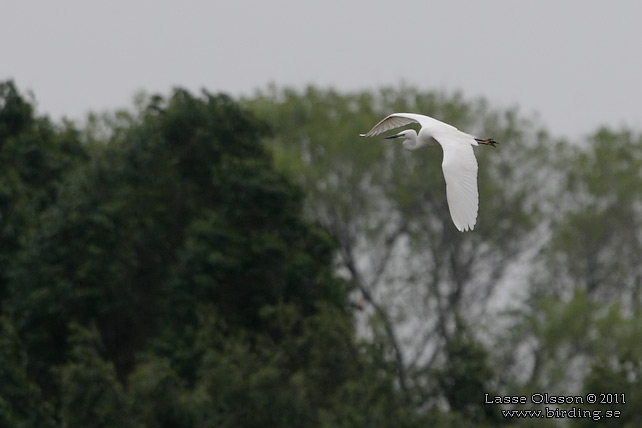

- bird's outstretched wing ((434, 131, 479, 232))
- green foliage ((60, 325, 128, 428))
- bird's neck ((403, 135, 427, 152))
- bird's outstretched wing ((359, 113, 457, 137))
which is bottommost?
green foliage ((60, 325, 128, 428))

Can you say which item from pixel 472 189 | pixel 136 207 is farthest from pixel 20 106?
pixel 472 189

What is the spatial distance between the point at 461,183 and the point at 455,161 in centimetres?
49

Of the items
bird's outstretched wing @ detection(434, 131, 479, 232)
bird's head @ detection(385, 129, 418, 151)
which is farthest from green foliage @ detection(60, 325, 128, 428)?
bird's outstretched wing @ detection(434, 131, 479, 232)

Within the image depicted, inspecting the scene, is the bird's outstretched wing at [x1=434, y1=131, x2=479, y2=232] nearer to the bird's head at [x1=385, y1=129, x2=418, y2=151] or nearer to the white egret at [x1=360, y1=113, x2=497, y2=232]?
the white egret at [x1=360, y1=113, x2=497, y2=232]

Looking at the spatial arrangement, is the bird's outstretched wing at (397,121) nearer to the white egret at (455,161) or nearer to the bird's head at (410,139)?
the white egret at (455,161)

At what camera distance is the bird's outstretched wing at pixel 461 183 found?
14664mm

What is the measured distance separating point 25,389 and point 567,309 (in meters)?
14.3

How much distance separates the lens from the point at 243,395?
26000 mm

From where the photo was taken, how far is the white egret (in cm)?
1477

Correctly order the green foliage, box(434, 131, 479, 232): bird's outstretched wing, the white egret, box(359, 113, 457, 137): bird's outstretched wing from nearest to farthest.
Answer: box(434, 131, 479, 232): bird's outstretched wing → the white egret → box(359, 113, 457, 137): bird's outstretched wing → the green foliage

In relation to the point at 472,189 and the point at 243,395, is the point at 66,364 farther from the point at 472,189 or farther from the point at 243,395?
the point at 472,189

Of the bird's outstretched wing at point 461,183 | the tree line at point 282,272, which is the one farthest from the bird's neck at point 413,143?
the tree line at point 282,272

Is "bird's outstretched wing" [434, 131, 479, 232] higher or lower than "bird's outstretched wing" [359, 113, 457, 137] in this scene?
lower

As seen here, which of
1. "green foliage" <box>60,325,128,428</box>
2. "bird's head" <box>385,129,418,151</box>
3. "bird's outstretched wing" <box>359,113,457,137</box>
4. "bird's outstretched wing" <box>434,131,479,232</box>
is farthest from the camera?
"green foliage" <box>60,325,128,428</box>
